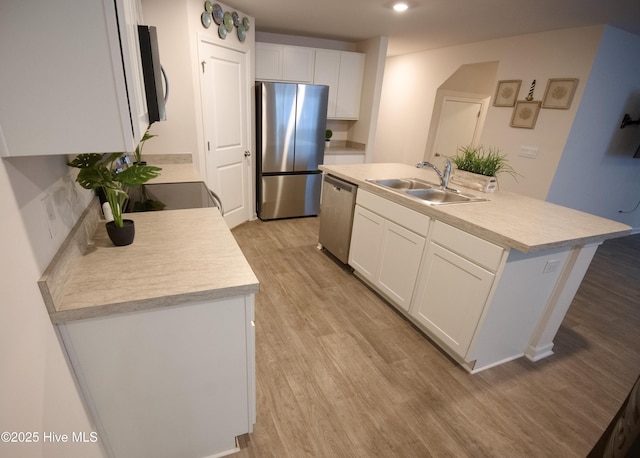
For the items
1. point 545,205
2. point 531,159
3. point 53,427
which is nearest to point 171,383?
point 53,427

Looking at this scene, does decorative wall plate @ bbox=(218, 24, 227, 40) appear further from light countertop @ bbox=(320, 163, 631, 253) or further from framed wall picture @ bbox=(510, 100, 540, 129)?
framed wall picture @ bbox=(510, 100, 540, 129)

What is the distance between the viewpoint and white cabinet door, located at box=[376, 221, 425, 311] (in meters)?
2.12

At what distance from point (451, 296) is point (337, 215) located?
4.50ft

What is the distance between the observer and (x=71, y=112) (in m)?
0.75

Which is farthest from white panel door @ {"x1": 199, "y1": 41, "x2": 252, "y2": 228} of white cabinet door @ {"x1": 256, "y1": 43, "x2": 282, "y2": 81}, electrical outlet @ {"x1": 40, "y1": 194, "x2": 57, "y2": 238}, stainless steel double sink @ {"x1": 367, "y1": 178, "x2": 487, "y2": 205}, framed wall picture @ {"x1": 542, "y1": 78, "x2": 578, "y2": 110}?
framed wall picture @ {"x1": 542, "y1": 78, "x2": 578, "y2": 110}

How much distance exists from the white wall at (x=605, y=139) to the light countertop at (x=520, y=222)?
1.84 meters

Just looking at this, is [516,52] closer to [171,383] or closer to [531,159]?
[531,159]

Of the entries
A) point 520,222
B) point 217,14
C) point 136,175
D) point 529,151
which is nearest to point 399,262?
point 520,222

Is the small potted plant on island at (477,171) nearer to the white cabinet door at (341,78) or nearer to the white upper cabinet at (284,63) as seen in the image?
the white cabinet door at (341,78)

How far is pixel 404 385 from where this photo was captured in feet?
5.77

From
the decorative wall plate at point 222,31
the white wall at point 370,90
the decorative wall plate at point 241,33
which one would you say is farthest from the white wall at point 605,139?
the decorative wall plate at point 222,31

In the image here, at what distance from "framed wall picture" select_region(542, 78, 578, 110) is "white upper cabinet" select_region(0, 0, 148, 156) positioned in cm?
403

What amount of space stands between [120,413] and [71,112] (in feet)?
3.32

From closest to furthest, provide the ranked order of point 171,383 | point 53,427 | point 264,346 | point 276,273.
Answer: point 53,427 → point 171,383 → point 264,346 → point 276,273
